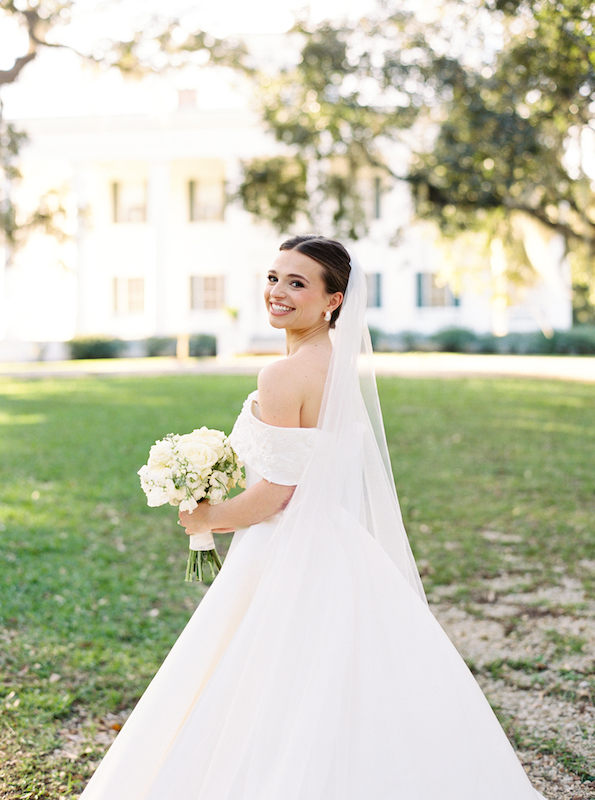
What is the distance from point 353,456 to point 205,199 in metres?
28.1

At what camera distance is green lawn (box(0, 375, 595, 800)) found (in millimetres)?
3886

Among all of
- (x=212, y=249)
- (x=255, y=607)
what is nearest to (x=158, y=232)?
(x=212, y=249)

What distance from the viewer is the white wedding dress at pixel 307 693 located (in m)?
2.12

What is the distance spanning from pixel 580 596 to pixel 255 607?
145 inches

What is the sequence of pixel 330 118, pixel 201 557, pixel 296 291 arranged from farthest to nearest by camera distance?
pixel 330 118
pixel 201 557
pixel 296 291

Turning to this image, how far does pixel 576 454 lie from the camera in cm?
941

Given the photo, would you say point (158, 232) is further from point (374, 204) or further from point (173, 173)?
point (374, 204)

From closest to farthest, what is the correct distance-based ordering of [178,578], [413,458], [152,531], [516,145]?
[178,578] < [152,531] < [413,458] < [516,145]

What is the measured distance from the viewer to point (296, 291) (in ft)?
7.94

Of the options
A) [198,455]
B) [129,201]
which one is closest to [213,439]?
[198,455]

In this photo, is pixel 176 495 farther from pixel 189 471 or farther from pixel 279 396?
pixel 279 396

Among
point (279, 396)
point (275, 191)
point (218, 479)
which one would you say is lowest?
point (218, 479)

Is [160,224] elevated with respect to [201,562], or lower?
elevated

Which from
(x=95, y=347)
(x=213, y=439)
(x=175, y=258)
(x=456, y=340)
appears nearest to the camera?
(x=213, y=439)
